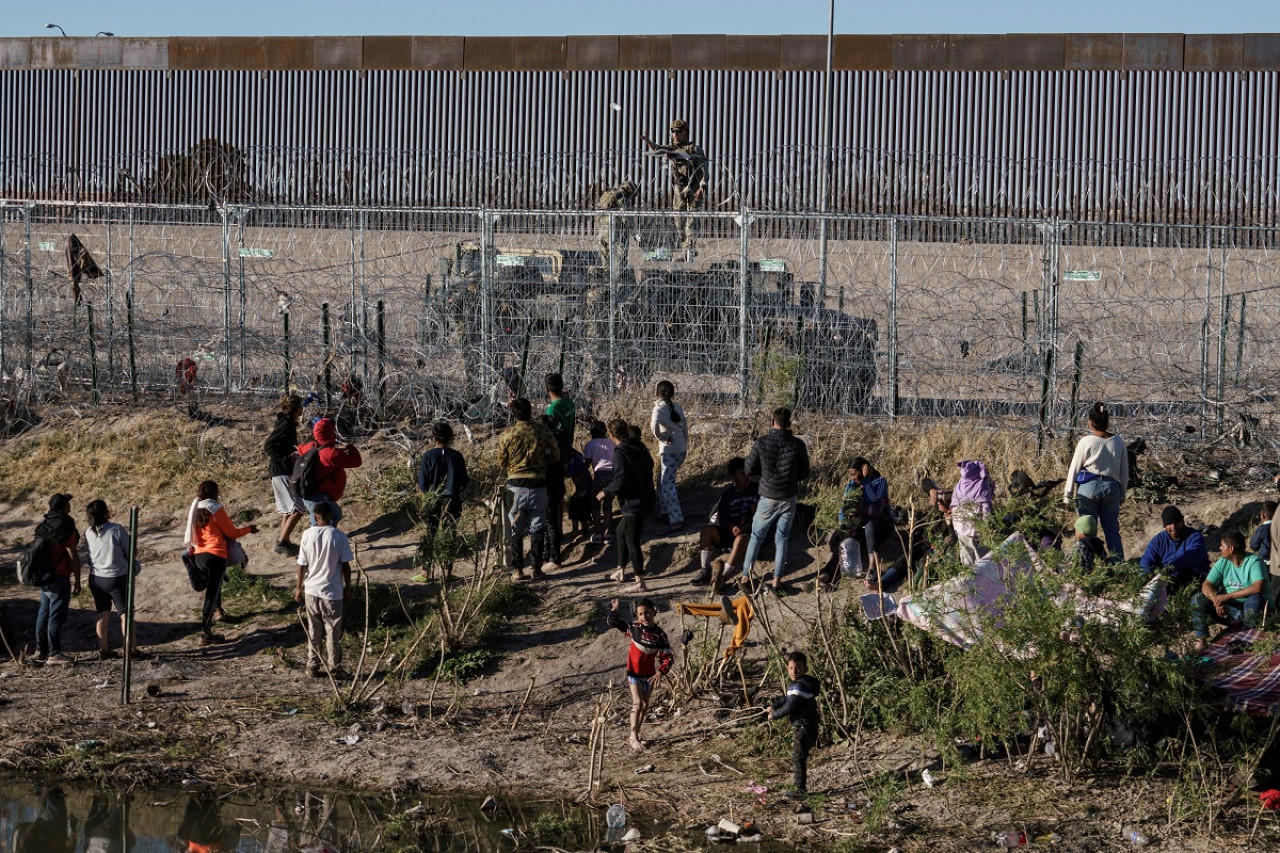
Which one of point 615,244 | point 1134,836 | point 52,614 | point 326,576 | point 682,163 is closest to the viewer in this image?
point 1134,836

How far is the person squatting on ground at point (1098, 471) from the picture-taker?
1134 cm

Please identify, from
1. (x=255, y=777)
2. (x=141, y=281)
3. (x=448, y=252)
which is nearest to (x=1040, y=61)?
(x=448, y=252)

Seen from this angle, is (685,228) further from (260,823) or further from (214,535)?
(260,823)

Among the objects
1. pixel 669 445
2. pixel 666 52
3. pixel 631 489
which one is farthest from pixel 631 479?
pixel 666 52

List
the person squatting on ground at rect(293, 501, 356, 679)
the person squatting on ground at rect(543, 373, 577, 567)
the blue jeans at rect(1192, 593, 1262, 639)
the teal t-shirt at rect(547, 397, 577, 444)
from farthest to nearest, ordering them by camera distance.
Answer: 1. the teal t-shirt at rect(547, 397, 577, 444)
2. the person squatting on ground at rect(543, 373, 577, 567)
3. the person squatting on ground at rect(293, 501, 356, 679)
4. the blue jeans at rect(1192, 593, 1262, 639)

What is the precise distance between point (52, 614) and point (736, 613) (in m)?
4.91

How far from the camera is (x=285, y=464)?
12828 mm

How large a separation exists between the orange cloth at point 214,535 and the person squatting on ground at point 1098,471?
19.9ft

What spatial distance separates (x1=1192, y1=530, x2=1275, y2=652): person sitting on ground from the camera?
994 cm

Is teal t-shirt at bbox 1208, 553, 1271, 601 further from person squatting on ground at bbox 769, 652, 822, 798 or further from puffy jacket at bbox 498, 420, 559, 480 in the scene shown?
puffy jacket at bbox 498, 420, 559, 480

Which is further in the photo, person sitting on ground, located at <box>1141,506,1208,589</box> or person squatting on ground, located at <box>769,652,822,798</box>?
person sitting on ground, located at <box>1141,506,1208,589</box>

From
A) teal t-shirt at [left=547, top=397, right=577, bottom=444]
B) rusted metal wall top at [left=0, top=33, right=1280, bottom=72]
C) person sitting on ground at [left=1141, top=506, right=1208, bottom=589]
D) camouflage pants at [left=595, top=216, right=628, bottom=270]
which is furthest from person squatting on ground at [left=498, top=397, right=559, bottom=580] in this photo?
rusted metal wall top at [left=0, top=33, right=1280, bottom=72]

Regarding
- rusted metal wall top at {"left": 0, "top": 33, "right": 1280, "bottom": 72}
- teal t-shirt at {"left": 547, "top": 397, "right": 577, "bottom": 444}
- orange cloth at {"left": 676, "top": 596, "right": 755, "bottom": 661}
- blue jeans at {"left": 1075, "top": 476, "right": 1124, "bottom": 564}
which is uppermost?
rusted metal wall top at {"left": 0, "top": 33, "right": 1280, "bottom": 72}

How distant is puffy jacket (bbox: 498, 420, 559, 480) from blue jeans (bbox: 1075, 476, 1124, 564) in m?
3.86
